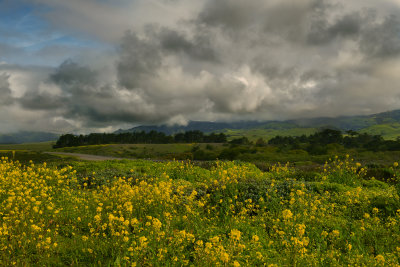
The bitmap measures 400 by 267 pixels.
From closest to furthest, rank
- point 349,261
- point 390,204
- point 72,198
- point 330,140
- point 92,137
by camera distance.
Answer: point 349,261 < point 390,204 < point 72,198 < point 330,140 < point 92,137

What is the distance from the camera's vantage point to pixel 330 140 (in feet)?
256

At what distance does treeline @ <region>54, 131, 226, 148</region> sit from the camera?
112 m

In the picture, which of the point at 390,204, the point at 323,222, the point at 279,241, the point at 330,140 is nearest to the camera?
the point at 279,241

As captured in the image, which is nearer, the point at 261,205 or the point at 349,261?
the point at 349,261

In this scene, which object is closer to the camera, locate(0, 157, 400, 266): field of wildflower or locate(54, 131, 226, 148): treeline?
locate(0, 157, 400, 266): field of wildflower

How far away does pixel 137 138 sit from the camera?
134 meters

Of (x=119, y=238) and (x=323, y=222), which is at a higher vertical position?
(x=119, y=238)

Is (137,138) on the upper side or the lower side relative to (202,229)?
upper

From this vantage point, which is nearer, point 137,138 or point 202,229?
point 202,229

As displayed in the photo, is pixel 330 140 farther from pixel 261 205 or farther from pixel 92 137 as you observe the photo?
pixel 92 137

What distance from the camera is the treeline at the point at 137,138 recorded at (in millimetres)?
112188

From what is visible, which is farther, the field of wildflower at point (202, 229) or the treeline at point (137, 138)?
the treeline at point (137, 138)

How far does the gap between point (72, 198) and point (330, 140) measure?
3256 inches

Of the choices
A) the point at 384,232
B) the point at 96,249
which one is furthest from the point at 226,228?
the point at 384,232
